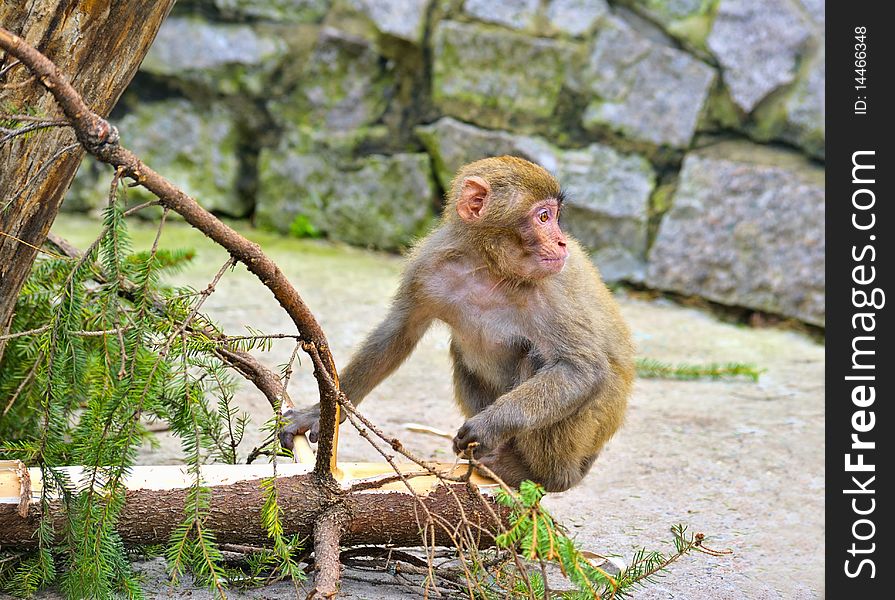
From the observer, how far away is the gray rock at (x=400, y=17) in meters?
7.23

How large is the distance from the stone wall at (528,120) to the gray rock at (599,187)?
1cm

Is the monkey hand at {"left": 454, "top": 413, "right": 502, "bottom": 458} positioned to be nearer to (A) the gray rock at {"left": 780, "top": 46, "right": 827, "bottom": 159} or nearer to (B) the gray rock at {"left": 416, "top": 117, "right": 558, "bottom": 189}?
(B) the gray rock at {"left": 416, "top": 117, "right": 558, "bottom": 189}

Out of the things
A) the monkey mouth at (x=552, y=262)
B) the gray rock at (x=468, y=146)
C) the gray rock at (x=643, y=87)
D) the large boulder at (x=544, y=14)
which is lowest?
the monkey mouth at (x=552, y=262)

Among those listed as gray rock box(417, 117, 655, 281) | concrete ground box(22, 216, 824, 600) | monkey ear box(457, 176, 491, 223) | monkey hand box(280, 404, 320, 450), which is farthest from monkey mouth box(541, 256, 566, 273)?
gray rock box(417, 117, 655, 281)

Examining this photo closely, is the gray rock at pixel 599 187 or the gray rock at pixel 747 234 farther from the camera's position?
the gray rock at pixel 599 187

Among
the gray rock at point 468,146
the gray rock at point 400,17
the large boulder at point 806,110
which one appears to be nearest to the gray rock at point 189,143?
the gray rock at point 400,17

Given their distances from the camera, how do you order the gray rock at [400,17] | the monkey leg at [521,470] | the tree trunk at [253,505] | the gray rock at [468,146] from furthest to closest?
the gray rock at [400,17]
the gray rock at [468,146]
the monkey leg at [521,470]
the tree trunk at [253,505]

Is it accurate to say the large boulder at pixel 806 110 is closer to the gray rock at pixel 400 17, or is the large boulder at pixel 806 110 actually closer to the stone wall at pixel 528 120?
the stone wall at pixel 528 120

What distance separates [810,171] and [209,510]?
16.1ft

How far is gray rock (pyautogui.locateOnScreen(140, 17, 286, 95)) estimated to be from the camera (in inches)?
293

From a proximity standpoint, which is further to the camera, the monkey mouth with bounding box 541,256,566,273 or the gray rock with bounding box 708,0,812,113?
the gray rock with bounding box 708,0,812,113

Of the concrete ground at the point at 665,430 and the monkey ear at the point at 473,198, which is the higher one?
the monkey ear at the point at 473,198

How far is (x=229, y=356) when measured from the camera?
3246 millimetres

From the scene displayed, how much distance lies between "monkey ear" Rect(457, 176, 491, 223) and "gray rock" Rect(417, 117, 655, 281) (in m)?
3.42
